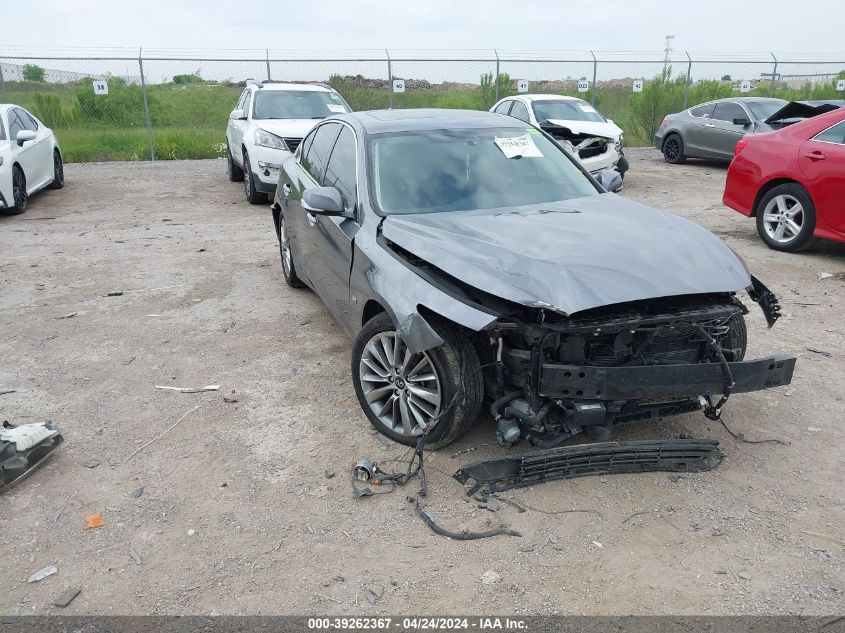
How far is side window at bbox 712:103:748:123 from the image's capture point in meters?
14.7

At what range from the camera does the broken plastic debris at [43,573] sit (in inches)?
117

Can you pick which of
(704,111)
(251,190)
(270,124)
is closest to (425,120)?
(270,124)

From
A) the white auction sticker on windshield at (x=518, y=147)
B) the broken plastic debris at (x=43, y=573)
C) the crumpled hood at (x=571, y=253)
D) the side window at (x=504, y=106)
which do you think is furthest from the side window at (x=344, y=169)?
the side window at (x=504, y=106)

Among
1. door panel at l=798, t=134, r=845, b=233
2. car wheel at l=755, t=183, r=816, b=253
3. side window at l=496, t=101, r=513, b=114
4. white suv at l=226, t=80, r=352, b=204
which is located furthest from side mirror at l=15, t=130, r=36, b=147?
door panel at l=798, t=134, r=845, b=233

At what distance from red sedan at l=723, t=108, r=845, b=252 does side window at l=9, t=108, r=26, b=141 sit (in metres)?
10.4

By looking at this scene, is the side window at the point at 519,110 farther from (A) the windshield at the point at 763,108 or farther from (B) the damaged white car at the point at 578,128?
(A) the windshield at the point at 763,108

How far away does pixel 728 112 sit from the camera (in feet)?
48.9

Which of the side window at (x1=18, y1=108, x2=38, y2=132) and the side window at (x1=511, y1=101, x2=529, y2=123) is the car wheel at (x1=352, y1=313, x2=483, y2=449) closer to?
the side window at (x1=511, y1=101, x2=529, y2=123)

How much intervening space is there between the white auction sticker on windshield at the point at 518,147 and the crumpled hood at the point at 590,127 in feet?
24.7

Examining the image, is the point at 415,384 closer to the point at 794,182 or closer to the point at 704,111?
the point at 794,182

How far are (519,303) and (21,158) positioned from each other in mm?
10273

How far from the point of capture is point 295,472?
373 centimetres

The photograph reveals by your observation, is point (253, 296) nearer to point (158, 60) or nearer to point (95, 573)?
point (95, 573)

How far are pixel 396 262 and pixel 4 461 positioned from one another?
2.27m
